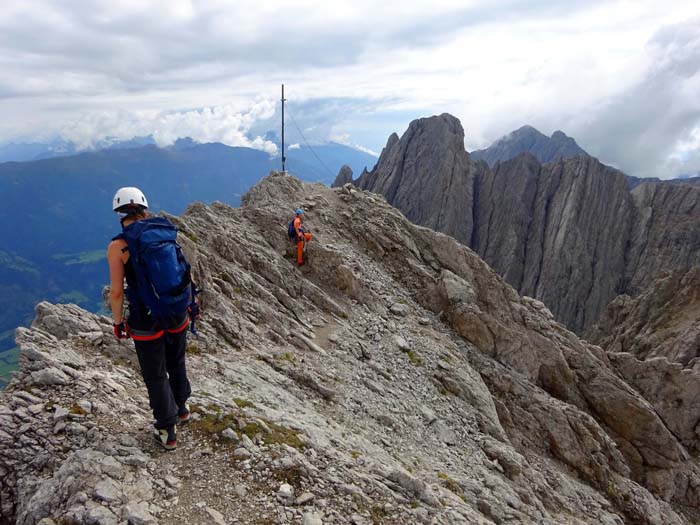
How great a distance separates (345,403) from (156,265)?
36.5 ft

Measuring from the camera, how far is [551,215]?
439 ft

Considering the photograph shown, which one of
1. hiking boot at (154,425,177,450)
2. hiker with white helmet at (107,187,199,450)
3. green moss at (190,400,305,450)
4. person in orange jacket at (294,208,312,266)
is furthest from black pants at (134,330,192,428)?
person in orange jacket at (294,208,312,266)

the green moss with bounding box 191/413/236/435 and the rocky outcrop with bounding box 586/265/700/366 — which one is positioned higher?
the green moss with bounding box 191/413/236/435

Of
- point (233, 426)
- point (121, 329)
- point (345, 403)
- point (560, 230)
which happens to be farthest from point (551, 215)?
point (121, 329)

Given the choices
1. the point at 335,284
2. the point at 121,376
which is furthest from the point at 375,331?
the point at 121,376

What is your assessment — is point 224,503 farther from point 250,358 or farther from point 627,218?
point 627,218

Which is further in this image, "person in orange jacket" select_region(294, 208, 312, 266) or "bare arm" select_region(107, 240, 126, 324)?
"person in orange jacket" select_region(294, 208, 312, 266)

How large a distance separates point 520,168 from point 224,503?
5719 inches

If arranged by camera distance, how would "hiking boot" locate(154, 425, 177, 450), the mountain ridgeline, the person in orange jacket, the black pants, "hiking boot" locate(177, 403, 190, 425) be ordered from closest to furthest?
the black pants
"hiking boot" locate(154, 425, 177, 450)
"hiking boot" locate(177, 403, 190, 425)
the person in orange jacket
the mountain ridgeline

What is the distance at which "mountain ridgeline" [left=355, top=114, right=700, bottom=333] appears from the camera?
391 ft

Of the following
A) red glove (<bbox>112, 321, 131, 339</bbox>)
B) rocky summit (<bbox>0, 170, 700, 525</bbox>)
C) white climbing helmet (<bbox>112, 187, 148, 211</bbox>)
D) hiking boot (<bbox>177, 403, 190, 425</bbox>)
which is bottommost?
rocky summit (<bbox>0, 170, 700, 525</bbox>)

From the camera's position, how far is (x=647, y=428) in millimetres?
31266

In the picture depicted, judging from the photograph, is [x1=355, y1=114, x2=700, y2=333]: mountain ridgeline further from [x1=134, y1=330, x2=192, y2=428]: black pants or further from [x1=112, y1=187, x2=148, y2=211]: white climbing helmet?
[x1=112, y1=187, x2=148, y2=211]: white climbing helmet

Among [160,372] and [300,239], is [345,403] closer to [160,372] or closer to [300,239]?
[160,372]
